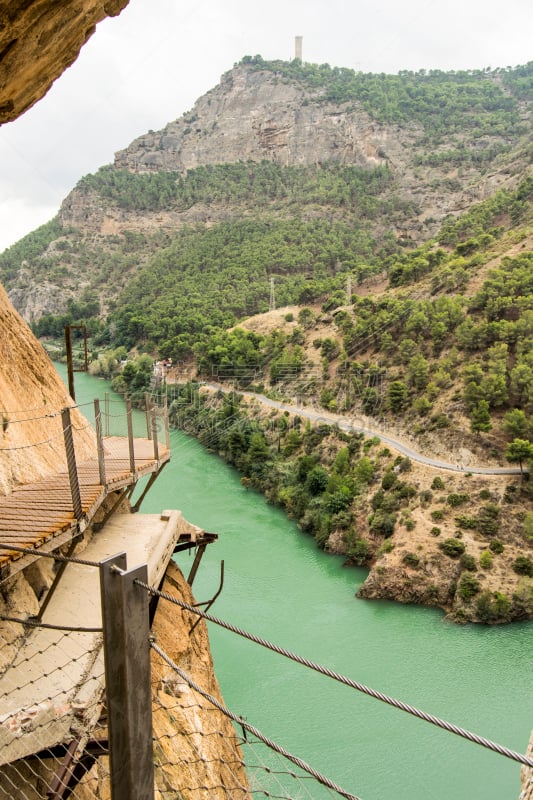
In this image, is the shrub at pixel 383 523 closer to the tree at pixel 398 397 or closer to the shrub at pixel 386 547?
the shrub at pixel 386 547

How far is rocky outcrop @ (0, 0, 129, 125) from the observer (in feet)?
11.2

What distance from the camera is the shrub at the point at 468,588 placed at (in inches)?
657

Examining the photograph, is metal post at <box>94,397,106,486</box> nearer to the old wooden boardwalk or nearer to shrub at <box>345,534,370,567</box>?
the old wooden boardwalk

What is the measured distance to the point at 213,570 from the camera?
19141mm

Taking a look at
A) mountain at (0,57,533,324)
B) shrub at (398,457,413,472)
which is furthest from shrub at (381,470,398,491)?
mountain at (0,57,533,324)

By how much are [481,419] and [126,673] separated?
22.1 meters

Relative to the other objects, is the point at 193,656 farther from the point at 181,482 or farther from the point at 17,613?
the point at 181,482

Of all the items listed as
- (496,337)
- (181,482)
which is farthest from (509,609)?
(181,482)

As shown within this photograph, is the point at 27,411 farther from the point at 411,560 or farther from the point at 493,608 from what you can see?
the point at 493,608

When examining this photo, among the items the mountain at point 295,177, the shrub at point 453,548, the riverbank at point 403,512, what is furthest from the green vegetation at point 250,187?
the shrub at point 453,548

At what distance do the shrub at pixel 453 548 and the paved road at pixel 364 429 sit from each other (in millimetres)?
3751

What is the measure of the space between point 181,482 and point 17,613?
23305 millimetres

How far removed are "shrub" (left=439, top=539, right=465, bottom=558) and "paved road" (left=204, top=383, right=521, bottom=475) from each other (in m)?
3.75

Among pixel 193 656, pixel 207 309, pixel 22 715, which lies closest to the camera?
pixel 22 715
